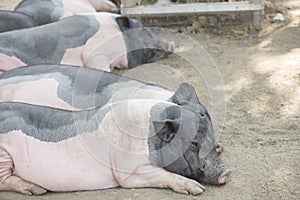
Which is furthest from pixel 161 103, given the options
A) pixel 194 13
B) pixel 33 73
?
pixel 194 13

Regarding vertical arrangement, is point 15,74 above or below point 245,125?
above

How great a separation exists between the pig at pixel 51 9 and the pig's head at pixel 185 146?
8.89 feet

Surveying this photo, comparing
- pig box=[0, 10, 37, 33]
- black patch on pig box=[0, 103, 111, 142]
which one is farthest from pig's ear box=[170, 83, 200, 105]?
pig box=[0, 10, 37, 33]

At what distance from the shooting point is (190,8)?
230 inches

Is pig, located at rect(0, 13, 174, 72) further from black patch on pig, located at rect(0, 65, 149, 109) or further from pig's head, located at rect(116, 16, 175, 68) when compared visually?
black patch on pig, located at rect(0, 65, 149, 109)

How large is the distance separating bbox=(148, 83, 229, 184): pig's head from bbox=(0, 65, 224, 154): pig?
60 centimetres

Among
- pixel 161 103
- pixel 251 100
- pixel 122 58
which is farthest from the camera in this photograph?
pixel 122 58

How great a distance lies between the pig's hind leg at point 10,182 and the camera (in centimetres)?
334

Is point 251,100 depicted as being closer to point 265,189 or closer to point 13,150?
point 265,189

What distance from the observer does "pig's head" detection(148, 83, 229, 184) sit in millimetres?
3248

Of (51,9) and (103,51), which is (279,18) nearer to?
(103,51)

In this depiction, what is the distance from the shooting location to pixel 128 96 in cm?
389

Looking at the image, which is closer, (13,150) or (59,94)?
(13,150)

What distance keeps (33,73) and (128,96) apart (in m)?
0.67
